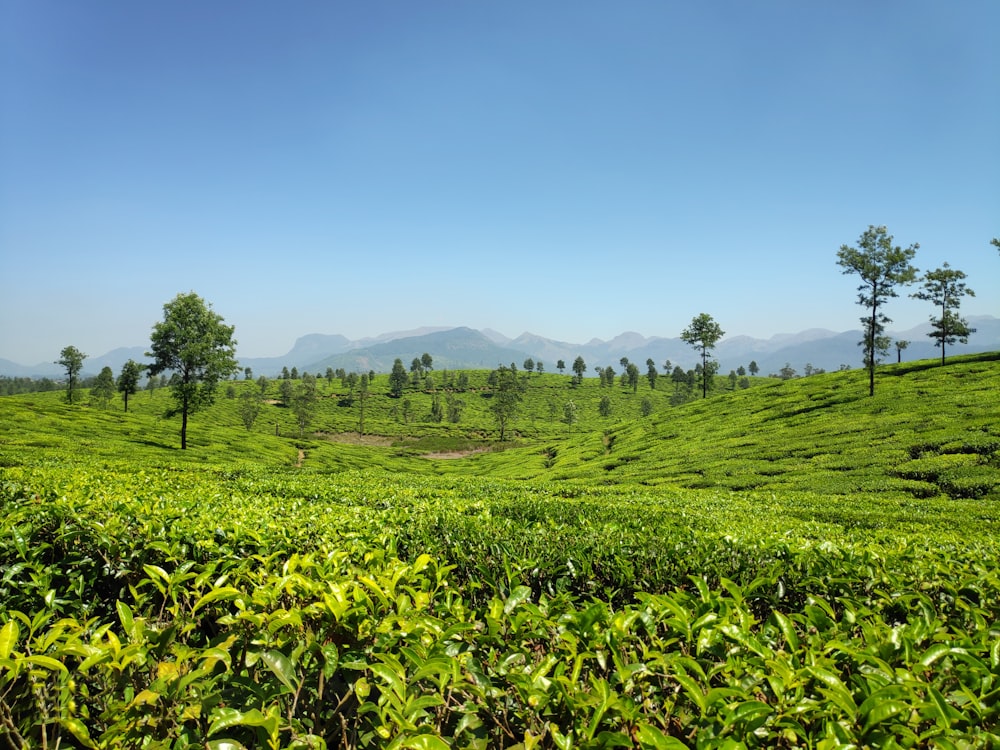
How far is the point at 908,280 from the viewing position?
40906 millimetres

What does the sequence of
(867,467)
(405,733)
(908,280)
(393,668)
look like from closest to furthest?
(405,733) < (393,668) < (867,467) < (908,280)

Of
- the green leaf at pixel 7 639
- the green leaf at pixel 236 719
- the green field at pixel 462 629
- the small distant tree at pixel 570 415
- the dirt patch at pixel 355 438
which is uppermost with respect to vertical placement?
the green leaf at pixel 7 639

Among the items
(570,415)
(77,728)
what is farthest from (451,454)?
(77,728)

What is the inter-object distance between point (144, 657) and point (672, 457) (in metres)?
37.9

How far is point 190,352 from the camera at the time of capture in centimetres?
4031

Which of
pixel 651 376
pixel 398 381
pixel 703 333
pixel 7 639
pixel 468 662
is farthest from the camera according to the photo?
pixel 651 376

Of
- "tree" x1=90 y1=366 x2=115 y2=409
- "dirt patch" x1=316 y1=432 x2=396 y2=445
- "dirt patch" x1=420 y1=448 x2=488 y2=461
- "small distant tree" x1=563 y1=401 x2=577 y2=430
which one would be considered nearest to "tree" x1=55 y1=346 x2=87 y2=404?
"tree" x1=90 y1=366 x2=115 y2=409

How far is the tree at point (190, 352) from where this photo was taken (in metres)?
40.7

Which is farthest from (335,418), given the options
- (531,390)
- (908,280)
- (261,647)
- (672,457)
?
(261,647)

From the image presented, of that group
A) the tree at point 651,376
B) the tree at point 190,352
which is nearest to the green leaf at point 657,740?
the tree at point 190,352

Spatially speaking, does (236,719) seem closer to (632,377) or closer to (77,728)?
(77,728)

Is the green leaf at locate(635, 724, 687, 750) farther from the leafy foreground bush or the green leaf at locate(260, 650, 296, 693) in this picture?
the green leaf at locate(260, 650, 296, 693)

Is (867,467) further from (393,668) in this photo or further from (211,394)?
(211,394)

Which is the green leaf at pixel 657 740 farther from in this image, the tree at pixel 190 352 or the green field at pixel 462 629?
the tree at pixel 190 352
